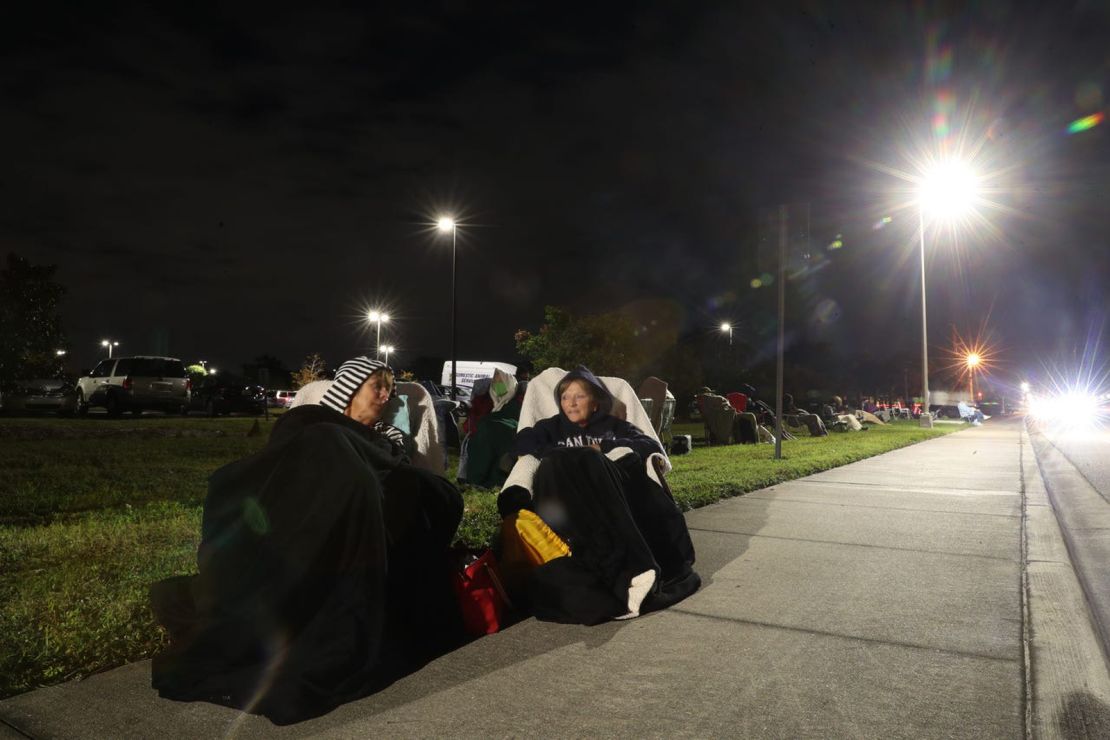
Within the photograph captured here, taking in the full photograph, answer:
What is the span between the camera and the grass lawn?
3.44m

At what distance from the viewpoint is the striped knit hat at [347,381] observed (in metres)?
4.02

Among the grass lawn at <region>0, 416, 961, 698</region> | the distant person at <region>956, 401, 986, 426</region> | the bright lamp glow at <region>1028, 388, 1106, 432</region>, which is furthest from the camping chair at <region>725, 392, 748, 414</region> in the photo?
the bright lamp glow at <region>1028, 388, 1106, 432</region>

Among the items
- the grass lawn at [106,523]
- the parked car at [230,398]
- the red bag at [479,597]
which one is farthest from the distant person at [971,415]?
the red bag at [479,597]

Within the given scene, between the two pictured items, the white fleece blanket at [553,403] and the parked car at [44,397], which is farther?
the parked car at [44,397]

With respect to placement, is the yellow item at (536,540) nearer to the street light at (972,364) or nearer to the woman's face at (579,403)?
the woman's face at (579,403)

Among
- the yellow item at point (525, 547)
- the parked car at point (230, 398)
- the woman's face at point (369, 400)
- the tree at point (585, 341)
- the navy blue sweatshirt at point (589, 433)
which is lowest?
the yellow item at point (525, 547)

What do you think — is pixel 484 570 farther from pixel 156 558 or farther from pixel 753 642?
pixel 156 558

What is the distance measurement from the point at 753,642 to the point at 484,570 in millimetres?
1319

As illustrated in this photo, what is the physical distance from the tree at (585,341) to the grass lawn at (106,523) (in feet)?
94.7

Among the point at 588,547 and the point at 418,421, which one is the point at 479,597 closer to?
the point at 588,547

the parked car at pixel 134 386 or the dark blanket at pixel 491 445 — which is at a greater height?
the parked car at pixel 134 386

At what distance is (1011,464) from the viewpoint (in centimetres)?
1323

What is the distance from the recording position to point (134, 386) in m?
25.1

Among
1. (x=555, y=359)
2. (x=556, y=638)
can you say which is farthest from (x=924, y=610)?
(x=555, y=359)
